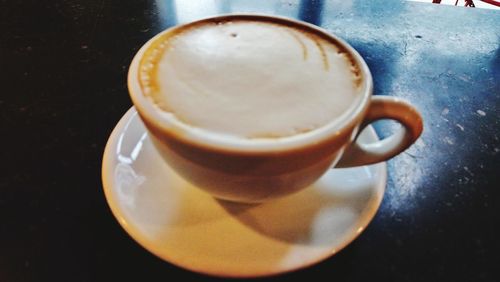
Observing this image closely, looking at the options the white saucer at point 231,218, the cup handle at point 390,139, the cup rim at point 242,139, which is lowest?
the white saucer at point 231,218

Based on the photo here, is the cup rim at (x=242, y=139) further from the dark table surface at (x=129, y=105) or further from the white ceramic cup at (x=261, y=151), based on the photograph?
the dark table surface at (x=129, y=105)

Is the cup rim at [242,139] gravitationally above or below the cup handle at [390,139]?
above

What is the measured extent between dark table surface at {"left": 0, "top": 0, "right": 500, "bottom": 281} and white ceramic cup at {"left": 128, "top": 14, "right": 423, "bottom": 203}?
9 centimetres

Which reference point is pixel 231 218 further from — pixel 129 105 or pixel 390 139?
pixel 129 105

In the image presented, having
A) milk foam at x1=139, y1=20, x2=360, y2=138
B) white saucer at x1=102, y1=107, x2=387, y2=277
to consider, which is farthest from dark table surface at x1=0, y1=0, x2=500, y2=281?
milk foam at x1=139, y1=20, x2=360, y2=138

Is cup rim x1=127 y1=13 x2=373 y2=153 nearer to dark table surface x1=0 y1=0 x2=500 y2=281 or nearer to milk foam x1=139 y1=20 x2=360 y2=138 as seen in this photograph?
milk foam x1=139 y1=20 x2=360 y2=138

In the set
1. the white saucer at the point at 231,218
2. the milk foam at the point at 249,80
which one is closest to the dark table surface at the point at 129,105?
the white saucer at the point at 231,218

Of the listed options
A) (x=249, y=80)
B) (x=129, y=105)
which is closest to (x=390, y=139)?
(x=249, y=80)

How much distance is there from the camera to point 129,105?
1.86ft

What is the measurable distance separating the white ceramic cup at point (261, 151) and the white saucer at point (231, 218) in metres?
0.03

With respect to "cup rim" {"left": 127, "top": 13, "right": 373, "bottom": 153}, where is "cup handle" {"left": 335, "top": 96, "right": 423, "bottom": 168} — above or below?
below

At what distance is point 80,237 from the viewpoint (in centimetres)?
37

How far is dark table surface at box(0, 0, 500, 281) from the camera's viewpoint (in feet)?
1.19

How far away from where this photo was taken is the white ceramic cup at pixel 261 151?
285 mm
